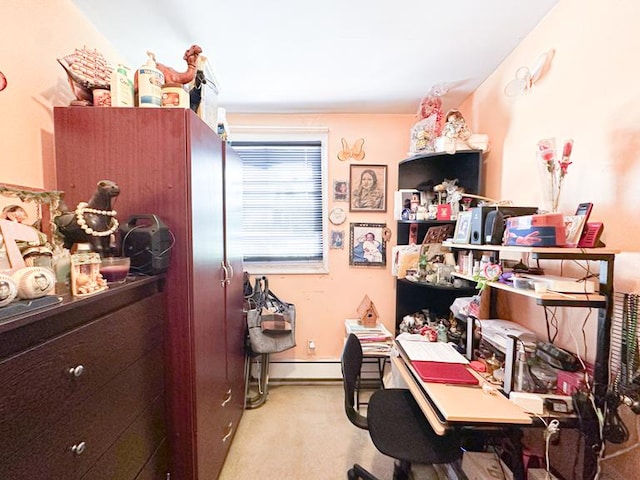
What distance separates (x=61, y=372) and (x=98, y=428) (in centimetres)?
24

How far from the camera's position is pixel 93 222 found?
908 mm

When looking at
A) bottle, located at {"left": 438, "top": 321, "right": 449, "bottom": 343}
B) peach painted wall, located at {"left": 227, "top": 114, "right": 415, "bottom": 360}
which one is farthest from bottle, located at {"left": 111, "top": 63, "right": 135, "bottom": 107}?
bottle, located at {"left": 438, "top": 321, "right": 449, "bottom": 343}

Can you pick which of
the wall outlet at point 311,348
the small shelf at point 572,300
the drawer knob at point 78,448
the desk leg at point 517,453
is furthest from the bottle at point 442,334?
the drawer knob at point 78,448

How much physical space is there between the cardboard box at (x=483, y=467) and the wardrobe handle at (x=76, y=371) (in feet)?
5.32

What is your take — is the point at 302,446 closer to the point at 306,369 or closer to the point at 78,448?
the point at 306,369

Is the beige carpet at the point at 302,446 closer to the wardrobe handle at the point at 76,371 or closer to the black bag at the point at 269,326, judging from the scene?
the black bag at the point at 269,326

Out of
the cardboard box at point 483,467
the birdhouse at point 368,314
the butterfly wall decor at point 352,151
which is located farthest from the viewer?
the butterfly wall decor at point 352,151

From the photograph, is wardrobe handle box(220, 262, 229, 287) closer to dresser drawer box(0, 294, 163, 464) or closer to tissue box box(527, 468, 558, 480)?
dresser drawer box(0, 294, 163, 464)

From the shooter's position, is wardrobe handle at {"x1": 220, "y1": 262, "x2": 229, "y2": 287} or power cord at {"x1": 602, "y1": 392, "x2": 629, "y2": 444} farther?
wardrobe handle at {"x1": 220, "y1": 262, "x2": 229, "y2": 287}

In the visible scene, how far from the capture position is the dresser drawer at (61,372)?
545 millimetres

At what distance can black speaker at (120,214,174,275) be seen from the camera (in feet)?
3.33

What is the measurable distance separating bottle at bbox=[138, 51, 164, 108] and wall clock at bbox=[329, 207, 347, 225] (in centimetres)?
160

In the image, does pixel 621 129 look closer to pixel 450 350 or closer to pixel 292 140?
pixel 450 350

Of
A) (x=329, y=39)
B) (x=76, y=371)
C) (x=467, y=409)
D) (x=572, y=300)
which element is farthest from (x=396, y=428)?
(x=329, y=39)
